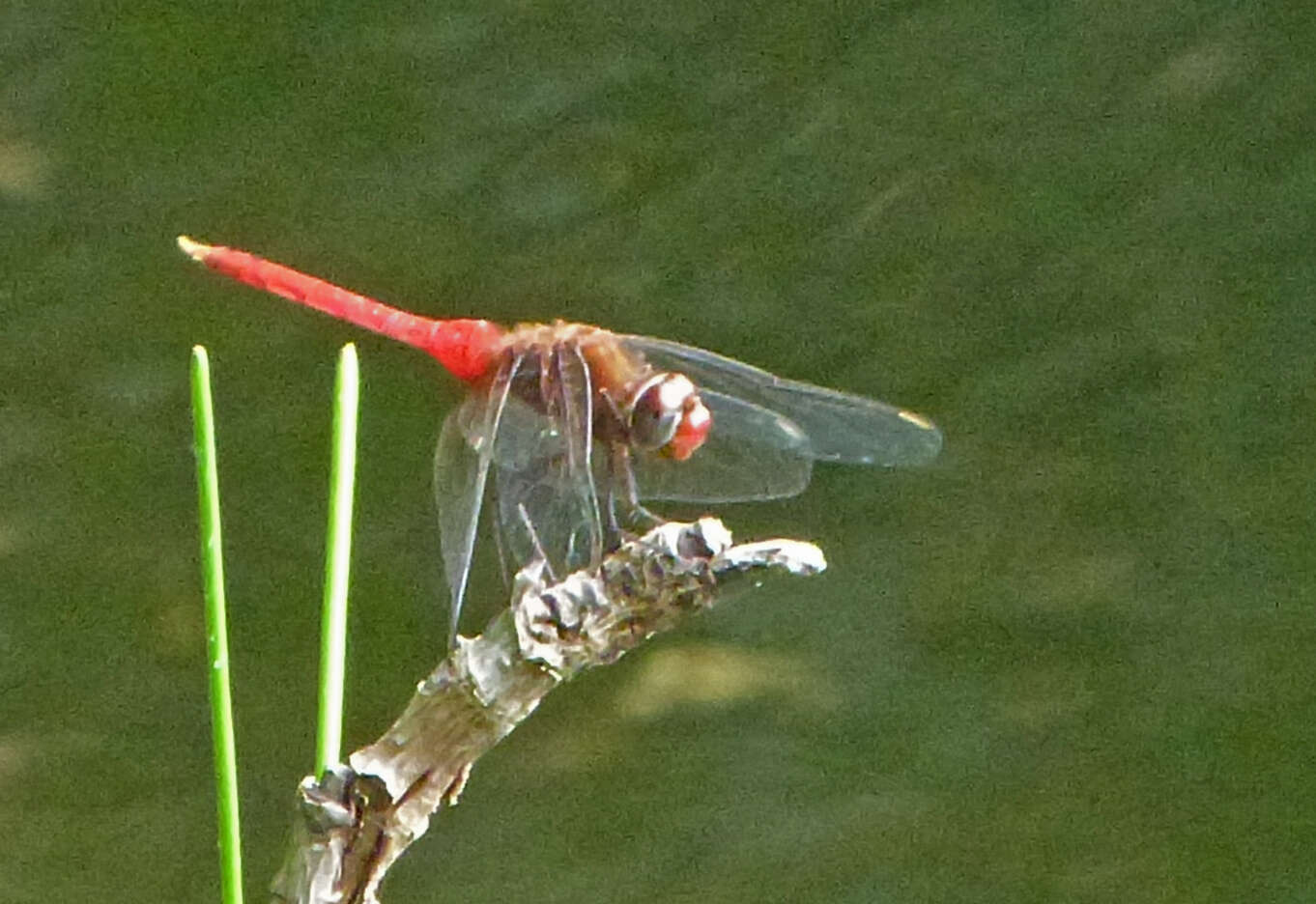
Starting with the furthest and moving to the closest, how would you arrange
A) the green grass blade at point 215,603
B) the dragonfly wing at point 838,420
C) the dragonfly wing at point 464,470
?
the dragonfly wing at point 838,420 → the dragonfly wing at point 464,470 → the green grass blade at point 215,603

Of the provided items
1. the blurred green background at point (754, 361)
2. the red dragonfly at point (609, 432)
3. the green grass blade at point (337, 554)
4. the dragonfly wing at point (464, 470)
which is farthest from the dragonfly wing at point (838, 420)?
the green grass blade at point (337, 554)

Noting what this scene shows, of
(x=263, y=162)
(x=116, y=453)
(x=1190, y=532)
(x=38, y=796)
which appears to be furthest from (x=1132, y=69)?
(x=38, y=796)

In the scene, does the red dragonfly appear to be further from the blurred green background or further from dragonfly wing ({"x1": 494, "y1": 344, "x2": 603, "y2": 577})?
the blurred green background

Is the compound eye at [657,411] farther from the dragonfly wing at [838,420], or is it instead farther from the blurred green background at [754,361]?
the blurred green background at [754,361]

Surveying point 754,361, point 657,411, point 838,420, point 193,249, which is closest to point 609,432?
point 657,411

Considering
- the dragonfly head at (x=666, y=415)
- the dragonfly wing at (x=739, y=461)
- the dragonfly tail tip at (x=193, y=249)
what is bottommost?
the dragonfly wing at (x=739, y=461)

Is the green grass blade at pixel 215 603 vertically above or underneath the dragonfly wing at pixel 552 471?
underneath

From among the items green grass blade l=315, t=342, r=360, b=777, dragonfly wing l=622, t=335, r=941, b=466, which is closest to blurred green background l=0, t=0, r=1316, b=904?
dragonfly wing l=622, t=335, r=941, b=466

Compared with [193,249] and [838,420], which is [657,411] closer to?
[838,420]
